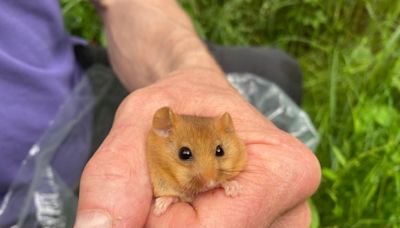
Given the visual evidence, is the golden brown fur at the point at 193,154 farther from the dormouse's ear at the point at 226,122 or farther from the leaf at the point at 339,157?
the leaf at the point at 339,157

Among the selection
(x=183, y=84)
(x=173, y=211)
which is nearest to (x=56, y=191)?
(x=183, y=84)

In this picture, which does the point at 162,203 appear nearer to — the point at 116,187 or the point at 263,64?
the point at 116,187

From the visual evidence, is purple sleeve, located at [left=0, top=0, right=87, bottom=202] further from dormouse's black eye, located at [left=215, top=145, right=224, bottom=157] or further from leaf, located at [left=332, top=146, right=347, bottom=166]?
leaf, located at [left=332, top=146, right=347, bottom=166]

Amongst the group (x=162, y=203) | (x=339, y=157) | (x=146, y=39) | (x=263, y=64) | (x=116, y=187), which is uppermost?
(x=116, y=187)

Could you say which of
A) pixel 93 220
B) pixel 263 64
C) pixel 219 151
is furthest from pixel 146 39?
pixel 93 220

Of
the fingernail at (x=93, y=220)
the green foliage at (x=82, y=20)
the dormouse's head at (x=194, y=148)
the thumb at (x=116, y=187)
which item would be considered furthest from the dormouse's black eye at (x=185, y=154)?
the green foliage at (x=82, y=20)

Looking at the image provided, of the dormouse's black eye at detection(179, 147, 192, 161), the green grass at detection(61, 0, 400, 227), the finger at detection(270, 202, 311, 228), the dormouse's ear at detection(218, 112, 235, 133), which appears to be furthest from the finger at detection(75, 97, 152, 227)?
the green grass at detection(61, 0, 400, 227)

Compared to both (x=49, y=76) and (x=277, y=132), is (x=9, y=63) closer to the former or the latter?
(x=49, y=76)

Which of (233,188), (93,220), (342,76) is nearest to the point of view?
(93,220)
